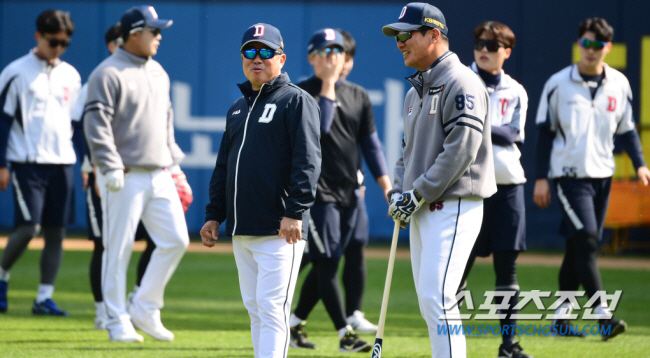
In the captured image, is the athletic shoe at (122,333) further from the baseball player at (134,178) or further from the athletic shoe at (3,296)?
the athletic shoe at (3,296)

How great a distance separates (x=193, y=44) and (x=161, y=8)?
823 millimetres

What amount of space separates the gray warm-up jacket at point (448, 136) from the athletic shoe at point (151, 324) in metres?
2.58

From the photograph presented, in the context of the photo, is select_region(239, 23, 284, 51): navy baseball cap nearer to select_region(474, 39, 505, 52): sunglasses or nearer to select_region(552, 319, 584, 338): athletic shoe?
select_region(474, 39, 505, 52): sunglasses

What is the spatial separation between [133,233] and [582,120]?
3585 mm

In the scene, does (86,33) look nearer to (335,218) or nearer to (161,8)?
(161,8)

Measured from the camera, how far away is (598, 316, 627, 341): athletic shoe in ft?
20.9

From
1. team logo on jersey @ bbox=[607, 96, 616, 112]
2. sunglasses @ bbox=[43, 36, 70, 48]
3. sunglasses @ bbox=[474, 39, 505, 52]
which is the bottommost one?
team logo on jersey @ bbox=[607, 96, 616, 112]

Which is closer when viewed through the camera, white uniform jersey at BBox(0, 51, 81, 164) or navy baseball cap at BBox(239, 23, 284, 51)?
navy baseball cap at BBox(239, 23, 284, 51)

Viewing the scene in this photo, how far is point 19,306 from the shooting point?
8102mm

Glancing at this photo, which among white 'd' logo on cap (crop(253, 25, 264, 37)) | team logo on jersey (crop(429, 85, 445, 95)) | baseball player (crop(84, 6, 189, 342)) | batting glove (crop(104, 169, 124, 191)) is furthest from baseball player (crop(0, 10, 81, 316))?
team logo on jersey (crop(429, 85, 445, 95))

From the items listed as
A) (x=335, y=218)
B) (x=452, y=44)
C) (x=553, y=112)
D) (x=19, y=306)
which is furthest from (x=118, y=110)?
(x=452, y=44)

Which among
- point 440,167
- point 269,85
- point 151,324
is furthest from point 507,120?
point 151,324

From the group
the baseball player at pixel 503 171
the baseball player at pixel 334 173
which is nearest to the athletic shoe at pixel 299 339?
the baseball player at pixel 334 173

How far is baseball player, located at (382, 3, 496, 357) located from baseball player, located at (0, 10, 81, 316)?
14.0ft
